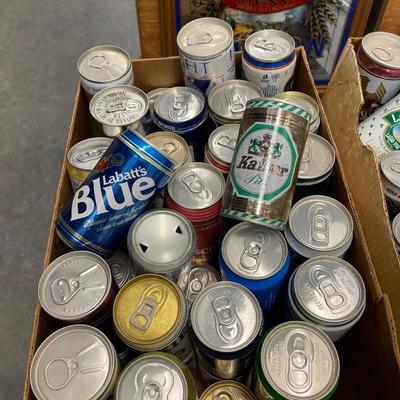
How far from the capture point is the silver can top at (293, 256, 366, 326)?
0.85 metres

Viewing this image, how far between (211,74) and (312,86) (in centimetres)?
30

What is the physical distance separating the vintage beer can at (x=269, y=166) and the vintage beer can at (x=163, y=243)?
103 mm

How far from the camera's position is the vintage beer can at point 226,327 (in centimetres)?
80

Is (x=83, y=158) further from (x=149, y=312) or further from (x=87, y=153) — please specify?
(x=149, y=312)

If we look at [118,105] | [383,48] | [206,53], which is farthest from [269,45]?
[118,105]

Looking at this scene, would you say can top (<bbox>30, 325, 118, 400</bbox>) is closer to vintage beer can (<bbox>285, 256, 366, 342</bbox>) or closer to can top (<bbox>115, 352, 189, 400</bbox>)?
can top (<bbox>115, 352, 189, 400</bbox>)

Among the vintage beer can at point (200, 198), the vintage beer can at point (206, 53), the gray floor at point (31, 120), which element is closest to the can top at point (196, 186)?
the vintage beer can at point (200, 198)

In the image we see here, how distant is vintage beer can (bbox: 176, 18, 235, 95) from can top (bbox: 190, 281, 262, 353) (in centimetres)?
59

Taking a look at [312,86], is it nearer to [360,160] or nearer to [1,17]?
[360,160]

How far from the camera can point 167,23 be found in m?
1.48

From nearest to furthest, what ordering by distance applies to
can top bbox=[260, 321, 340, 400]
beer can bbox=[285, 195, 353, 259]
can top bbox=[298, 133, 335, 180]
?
can top bbox=[260, 321, 340, 400], beer can bbox=[285, 195, 353, 259], can top bbox=[298, 133, 335, 180]

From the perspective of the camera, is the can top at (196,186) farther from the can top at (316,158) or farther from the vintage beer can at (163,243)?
the can top at (316,158)

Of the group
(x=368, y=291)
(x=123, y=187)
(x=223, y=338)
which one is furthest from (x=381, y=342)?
(x=123, y=187)

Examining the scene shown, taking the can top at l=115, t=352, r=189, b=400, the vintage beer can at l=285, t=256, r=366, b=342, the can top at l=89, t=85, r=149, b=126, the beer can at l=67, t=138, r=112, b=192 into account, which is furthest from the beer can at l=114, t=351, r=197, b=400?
the can top at l=89, t=85, r=149, b=126
